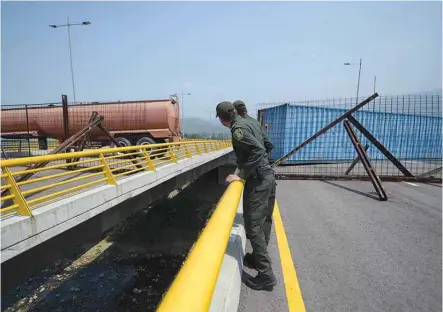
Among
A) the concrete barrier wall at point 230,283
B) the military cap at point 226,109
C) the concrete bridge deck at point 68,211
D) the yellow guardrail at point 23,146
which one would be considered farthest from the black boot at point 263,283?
the yellow guardrail at point 23,146

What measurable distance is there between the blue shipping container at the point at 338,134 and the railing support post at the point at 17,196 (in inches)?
488

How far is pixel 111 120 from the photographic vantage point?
16.0 metres

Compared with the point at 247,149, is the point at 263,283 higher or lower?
lower

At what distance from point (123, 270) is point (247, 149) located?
7609 millimetres

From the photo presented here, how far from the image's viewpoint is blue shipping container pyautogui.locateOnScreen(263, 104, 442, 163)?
15820 millimetres

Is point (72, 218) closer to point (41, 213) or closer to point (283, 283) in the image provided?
point (41, 213)

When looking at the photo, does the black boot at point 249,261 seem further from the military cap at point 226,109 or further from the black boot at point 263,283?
the military cap at point 226,109

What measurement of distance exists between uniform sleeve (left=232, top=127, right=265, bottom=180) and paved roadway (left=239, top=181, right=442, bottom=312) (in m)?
1.32

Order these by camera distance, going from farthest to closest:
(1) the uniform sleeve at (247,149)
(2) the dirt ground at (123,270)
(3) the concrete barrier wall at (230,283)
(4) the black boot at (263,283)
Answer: (2) the dirt ground at (123,270) → (4) the black boot at (263,283) → (1) the uniform sleeve at (247,149) → (3) the concrete barrier wall at (230,283)

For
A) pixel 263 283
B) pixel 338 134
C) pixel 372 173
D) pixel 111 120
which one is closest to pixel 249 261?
pixel 263 283

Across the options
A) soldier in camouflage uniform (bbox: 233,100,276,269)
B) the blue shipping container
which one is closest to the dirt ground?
soldier in camouflage uniform (bbox: 233,100,276,269)

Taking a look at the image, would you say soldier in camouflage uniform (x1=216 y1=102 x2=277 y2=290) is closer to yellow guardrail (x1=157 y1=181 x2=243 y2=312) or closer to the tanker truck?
yellow guardrail (x1=157 y1=181 x2=243 y2=312)

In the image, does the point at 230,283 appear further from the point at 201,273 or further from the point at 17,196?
the point at 17,196

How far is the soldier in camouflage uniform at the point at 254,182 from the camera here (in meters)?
2.83
